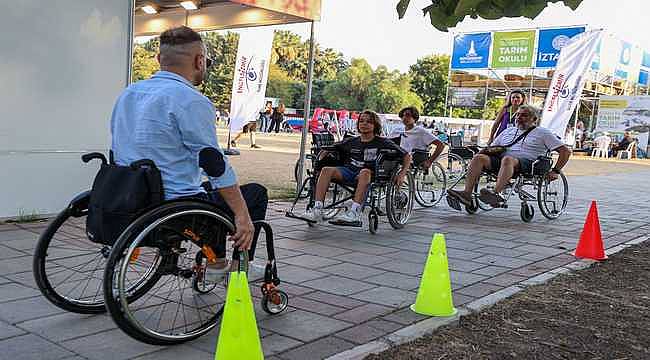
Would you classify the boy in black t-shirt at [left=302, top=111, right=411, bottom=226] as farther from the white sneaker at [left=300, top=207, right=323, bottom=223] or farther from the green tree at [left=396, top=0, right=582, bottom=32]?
the green tree at [left=396, top=0, right=582, bottom=32]

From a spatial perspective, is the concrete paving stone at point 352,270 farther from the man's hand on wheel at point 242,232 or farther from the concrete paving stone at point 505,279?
the man's hand on wheel at point 242,232

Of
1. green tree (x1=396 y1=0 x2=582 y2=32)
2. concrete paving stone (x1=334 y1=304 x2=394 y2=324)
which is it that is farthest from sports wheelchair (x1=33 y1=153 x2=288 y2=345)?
green tree (x1=396 y1=0 x2=582 y2=32)

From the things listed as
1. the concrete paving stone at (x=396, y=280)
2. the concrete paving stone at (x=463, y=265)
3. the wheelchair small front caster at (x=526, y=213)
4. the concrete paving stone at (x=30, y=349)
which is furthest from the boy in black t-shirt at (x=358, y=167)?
the concrete paving stone at (x=30, y=349)

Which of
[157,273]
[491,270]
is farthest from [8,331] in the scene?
[491,270]

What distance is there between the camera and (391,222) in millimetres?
6758

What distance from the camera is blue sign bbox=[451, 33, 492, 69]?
117 feet

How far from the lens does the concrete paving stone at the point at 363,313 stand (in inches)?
147

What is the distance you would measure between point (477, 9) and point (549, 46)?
31619 mm

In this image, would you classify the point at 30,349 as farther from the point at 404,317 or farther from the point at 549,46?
the point at 549,46

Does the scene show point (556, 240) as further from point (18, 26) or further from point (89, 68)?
point (18, 26)

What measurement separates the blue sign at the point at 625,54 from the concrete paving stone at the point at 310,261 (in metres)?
34.3

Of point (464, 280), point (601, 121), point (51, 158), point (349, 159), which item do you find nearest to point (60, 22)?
point (51, 158)

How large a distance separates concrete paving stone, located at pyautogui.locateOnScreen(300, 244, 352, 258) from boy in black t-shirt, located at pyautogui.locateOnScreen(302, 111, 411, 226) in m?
0.52

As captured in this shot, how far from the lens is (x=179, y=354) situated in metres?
3.06
